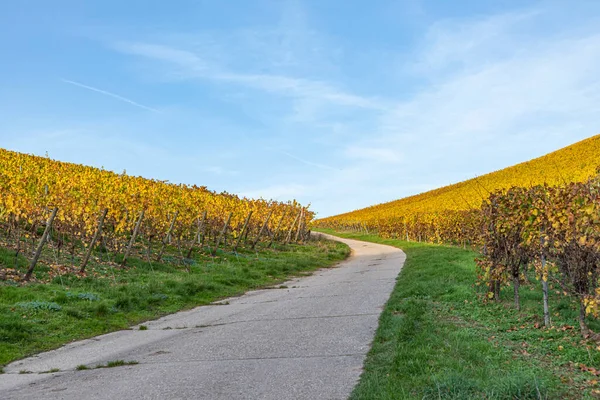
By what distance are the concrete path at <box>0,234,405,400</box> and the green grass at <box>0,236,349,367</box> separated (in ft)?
2.99

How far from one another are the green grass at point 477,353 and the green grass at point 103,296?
25.2 feet

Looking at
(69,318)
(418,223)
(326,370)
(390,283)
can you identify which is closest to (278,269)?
(390,283)

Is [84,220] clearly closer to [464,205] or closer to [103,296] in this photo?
[103,296]

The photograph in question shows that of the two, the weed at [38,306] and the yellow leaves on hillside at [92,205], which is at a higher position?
the yellow leaves on hillside at [92,205]

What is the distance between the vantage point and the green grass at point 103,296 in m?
11.4

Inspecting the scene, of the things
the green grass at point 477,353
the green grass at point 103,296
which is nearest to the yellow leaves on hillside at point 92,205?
the green grass at point 103,296

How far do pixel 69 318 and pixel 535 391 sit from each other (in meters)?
11.5

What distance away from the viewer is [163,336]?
36.6 ft

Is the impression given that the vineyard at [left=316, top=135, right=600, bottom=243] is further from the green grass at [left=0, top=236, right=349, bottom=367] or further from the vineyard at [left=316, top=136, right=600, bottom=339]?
the green grass at [left=0, top=236, right=349, bottom=367]

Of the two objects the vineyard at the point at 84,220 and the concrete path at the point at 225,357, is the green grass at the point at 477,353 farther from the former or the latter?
the vineyard at the point at 84,220

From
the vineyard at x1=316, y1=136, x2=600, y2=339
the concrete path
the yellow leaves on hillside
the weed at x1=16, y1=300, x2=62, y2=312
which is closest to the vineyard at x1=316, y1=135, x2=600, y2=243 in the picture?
the vineyard at x1=316, y1=136, x2=600, y2=339

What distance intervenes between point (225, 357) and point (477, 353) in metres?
4.39

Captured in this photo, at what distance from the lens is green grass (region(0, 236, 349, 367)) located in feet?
37.5

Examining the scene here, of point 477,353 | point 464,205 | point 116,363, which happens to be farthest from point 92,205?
point 464,205
